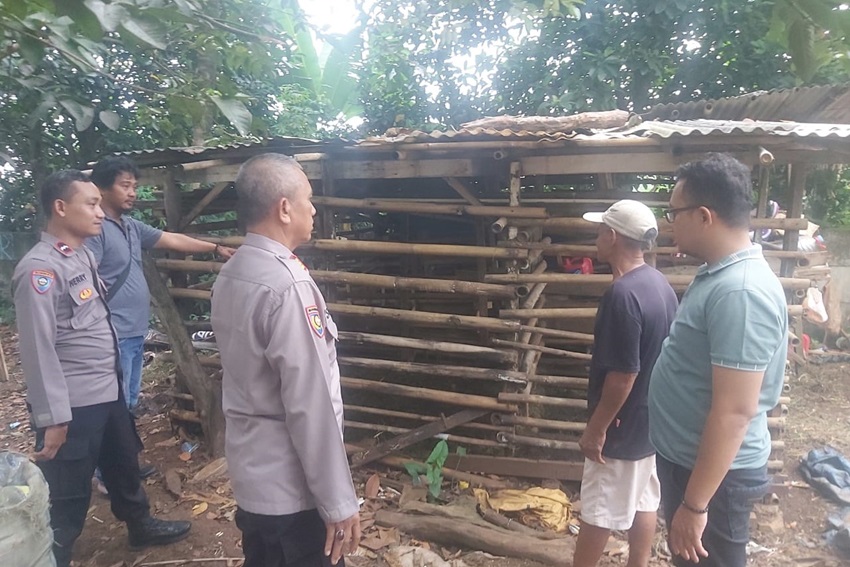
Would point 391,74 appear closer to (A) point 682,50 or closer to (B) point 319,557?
(A) point 682,50

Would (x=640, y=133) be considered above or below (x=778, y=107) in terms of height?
below

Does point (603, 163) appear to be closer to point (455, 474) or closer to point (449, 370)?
point (449, 370)

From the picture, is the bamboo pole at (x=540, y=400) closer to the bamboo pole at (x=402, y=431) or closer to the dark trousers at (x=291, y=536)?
the bamboo pole at (x=402, y=431)

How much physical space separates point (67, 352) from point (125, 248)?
3.79ft

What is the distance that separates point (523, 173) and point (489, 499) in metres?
2.52

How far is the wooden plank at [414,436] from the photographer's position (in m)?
4.40

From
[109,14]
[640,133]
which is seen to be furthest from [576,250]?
[109,14]

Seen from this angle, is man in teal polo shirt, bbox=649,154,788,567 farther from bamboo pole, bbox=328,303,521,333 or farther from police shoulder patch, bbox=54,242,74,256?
police shoulder patch, bbox=54,242,74,256

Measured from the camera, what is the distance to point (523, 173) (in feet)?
13.2

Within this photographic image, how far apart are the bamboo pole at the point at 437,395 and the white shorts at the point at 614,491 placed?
1768 millimetres

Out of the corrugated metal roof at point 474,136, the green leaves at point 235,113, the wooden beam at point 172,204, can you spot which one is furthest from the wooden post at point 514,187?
the wooden beam at point 172,204

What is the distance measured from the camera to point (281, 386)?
1633mm

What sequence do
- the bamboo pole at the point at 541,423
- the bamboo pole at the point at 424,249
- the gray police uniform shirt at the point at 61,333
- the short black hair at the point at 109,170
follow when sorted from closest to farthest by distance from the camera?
the gray police uniform shirt at the point at 61,333 → the short black hair at the point at 109,170 → the bamboo pole at the point at 424,249 → the bamboo pole at the point at 541,423

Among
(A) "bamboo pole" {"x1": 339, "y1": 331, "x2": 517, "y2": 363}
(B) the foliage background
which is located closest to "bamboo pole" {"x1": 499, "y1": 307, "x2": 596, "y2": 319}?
(A) "bamboo pole" {"x1": 339, "y1": 331, "x2": 517, "y2": 363}
